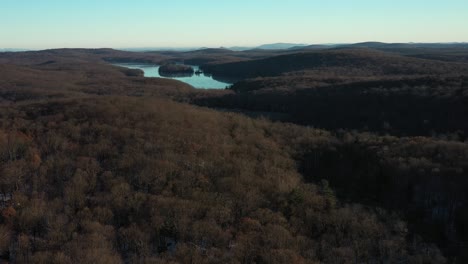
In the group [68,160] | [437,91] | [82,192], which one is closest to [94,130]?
[68,160]

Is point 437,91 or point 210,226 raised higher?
point 437,91

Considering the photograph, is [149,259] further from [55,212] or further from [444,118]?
[444,118]

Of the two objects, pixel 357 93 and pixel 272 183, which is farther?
pixel 357 93

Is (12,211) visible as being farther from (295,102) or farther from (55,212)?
(295,102)

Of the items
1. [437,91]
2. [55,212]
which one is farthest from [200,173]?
[437,91]

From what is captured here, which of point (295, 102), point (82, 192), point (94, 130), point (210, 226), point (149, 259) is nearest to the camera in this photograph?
point (149, 259)

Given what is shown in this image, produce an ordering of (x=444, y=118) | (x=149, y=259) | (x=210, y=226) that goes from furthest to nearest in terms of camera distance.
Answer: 1. (x=444, y=118)
2. (x=210, y=226)
3. (x=149, y=259)
